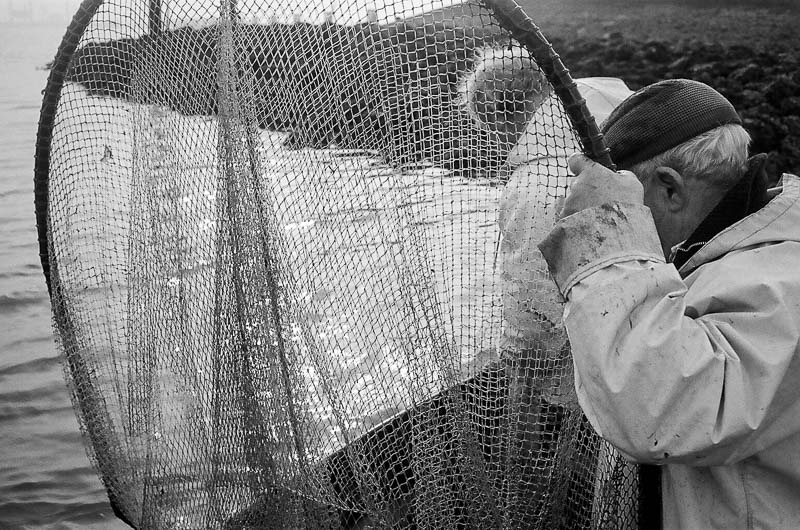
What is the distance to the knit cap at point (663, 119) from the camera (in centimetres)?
167

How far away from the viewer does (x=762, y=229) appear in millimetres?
1601

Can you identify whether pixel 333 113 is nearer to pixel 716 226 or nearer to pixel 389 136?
pixel 389 136

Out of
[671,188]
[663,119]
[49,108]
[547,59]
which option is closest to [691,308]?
[671,188]

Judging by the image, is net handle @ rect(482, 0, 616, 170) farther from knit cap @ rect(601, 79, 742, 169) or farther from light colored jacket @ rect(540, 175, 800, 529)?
light colored jacket @ rect(540, 175, 800, 529)

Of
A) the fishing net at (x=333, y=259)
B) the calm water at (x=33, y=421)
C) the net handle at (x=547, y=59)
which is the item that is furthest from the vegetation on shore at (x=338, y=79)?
the calm water at (x=33, y=421)

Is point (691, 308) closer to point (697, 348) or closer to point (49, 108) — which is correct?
point (697, 348)

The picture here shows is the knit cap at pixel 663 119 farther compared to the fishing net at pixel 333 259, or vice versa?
the fishing net at pixel 333 259

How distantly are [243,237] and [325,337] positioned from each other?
1.54 ft

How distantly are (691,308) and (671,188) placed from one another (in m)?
0.29

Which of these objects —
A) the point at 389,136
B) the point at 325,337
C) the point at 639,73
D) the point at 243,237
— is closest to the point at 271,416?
the point at 325,337

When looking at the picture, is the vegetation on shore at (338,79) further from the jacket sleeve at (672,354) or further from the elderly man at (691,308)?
the jacket sleeve at (672,354)

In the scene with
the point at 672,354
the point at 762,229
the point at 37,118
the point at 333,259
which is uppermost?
the point at 762,229

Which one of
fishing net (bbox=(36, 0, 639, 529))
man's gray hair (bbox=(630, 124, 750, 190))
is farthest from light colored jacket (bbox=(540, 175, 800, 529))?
fishing net (bbox=(36, 0, 639, 529))

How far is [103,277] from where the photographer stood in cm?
317
